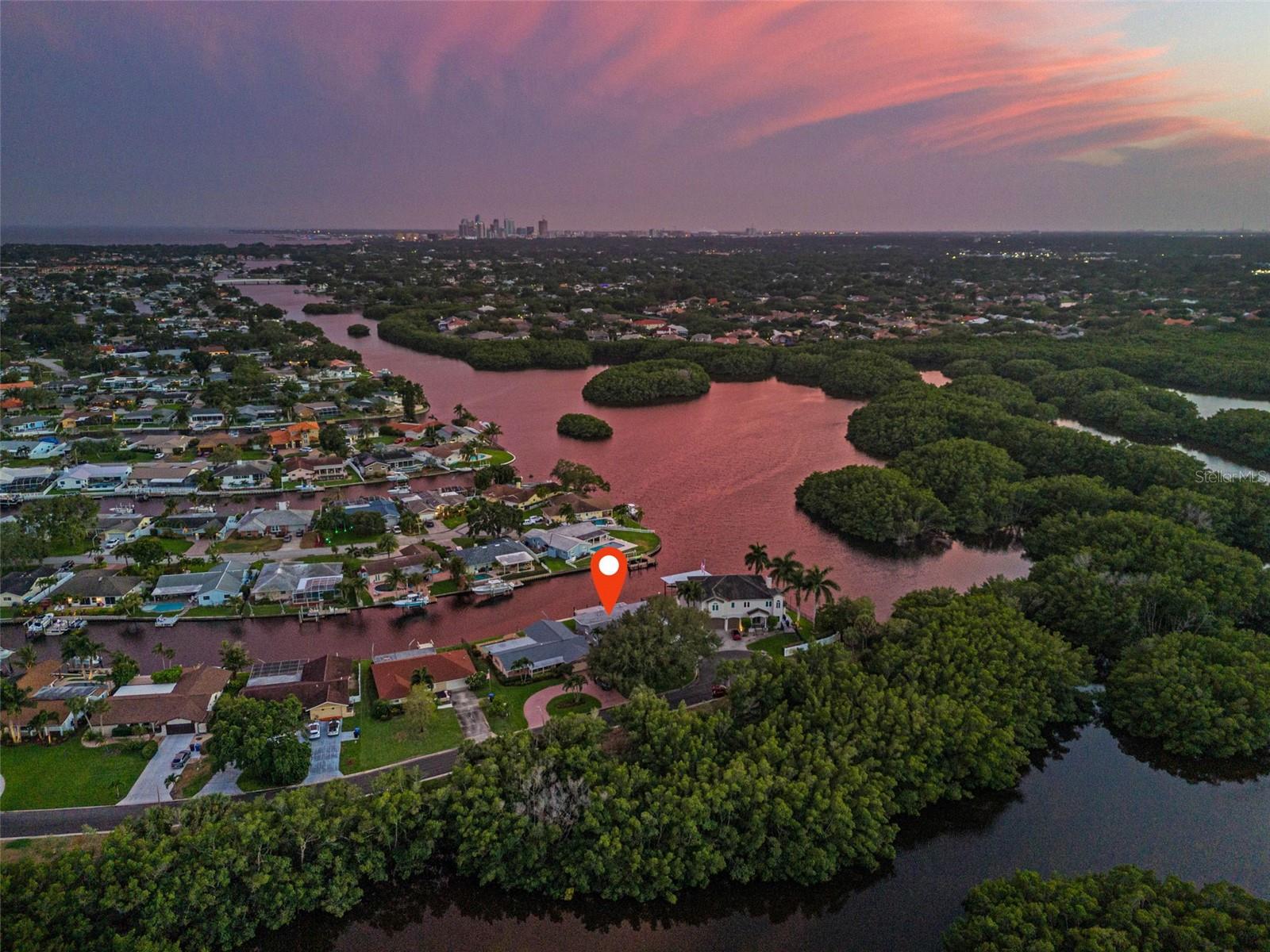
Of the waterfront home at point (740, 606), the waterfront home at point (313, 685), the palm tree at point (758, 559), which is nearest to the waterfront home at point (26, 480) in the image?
the waterfront home at point (313, 685)

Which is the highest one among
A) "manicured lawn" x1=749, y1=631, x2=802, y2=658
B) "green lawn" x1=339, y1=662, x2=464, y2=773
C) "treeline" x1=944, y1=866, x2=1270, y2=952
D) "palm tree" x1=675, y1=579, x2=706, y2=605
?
"palm tree" x1=675, y1=579, x2=706, y2=605

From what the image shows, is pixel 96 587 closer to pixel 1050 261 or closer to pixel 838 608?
pixel 838 608

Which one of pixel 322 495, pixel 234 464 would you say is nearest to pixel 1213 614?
pixel 322 495

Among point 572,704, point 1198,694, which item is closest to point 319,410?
point 572,704

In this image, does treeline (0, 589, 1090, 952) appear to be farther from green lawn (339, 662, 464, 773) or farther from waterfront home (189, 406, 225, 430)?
waterfront home (189, 406, 225, 430)

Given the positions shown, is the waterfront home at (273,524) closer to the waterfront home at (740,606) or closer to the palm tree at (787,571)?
the waterfront home at (740,606)

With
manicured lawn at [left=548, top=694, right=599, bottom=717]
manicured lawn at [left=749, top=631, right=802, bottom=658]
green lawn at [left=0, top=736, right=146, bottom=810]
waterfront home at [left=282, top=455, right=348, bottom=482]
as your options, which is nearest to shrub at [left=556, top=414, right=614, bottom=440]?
waterfront home at [left=282, top=455, right=348, bottom=482]
